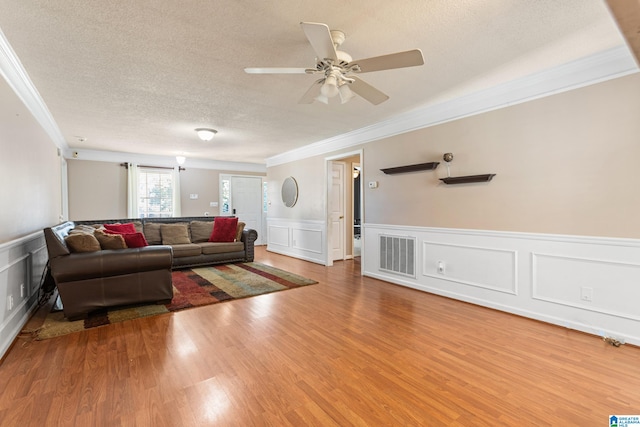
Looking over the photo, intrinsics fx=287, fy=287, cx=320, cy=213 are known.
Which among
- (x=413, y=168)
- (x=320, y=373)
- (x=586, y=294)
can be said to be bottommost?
(x=320, y=373)

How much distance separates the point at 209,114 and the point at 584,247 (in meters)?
4.47

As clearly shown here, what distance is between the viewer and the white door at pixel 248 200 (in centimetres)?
841

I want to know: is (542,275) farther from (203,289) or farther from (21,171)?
(21,171)

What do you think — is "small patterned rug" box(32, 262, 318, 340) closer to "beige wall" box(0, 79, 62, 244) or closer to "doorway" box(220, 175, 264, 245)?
"beige wall" box(0, 79, 62, 244)

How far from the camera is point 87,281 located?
114 inches

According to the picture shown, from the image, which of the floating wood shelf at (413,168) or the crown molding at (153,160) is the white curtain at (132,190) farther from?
the floating wood shelf at (413,168)

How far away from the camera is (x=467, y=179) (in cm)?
335

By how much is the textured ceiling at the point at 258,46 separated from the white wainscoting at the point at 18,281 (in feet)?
5.43

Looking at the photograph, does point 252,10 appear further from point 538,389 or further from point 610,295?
point 610,295

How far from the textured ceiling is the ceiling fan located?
10.2 inches

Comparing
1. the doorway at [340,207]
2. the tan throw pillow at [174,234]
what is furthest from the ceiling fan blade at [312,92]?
the tan throw pillow at [174,234]

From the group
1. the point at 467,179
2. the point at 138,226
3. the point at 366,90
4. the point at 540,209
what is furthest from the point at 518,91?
the point at 138,226

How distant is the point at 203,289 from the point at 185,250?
154 centimetres

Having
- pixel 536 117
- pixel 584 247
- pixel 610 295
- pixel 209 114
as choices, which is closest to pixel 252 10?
pixel 209 114
